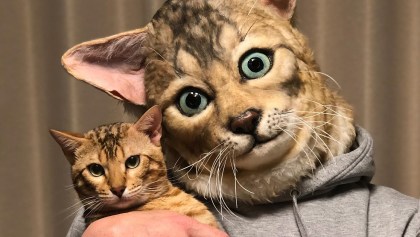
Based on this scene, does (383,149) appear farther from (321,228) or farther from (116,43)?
(116,43)

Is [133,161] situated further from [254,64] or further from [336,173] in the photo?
[336,173]

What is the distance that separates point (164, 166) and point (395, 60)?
950mm

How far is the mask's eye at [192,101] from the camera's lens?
0.95 m

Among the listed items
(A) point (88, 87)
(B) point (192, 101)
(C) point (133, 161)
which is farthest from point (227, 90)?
(A) point (88, 87)

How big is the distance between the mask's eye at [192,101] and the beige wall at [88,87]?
75cm

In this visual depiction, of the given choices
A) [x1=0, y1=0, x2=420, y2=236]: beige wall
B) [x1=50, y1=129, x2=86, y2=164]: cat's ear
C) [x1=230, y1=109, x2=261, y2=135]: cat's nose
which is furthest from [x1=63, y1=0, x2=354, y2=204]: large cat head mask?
[x1=0, y1=0, x2=420, y2=236]: beige wall

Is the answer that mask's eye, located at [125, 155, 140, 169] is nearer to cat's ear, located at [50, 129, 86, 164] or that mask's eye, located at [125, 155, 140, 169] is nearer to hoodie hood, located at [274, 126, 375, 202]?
cat's ear, located at [50, 129, 86, 164]

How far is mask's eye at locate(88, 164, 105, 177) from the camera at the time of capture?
3.01 feet

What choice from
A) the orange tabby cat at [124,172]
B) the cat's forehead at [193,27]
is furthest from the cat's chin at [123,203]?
the cat's forehead at [193,27]

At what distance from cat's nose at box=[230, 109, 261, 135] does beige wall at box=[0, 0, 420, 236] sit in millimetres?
790

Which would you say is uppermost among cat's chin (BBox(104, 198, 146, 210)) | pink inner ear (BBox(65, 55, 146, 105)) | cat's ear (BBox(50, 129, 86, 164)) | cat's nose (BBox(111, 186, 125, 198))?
pink inner ear (BBox(65, 55, 146, 105))

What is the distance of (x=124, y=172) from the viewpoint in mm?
911

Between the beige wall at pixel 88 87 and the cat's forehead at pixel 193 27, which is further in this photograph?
the beige wall at pixel 88 87

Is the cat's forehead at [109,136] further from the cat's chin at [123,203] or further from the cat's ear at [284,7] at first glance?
the cat's ear at [284,7]
